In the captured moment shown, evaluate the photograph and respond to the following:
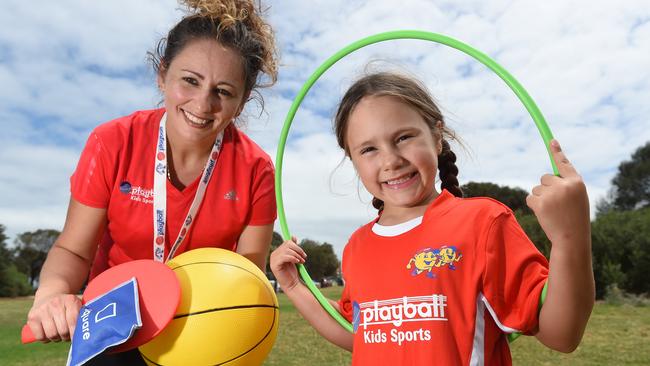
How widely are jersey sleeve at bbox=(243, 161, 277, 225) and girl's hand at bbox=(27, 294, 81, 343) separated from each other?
1.19m

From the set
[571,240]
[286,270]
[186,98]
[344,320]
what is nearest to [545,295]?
[571,240]

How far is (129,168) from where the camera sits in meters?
3.54

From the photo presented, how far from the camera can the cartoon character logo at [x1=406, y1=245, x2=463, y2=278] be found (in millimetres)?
2402

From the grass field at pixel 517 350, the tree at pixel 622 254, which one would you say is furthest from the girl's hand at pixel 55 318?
the tree at pixel 622 254

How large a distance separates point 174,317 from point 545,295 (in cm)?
172

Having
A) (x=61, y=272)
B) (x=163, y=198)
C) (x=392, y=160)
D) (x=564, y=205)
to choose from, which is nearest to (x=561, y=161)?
(x=564, y=205)

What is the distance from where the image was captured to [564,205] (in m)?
2.05

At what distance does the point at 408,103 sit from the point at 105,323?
1687mm

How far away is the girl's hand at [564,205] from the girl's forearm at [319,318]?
134 centimetres

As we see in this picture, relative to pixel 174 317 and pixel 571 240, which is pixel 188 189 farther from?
pixel 571 240

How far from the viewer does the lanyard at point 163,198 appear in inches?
139

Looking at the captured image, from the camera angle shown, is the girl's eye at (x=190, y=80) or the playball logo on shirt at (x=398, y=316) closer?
the playball logo on shirt at (x=398, y=316)

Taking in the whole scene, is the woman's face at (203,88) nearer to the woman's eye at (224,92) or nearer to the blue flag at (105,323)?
the woman's eye at (224,92)

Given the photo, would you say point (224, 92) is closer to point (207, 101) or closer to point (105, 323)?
point (207, 101)
